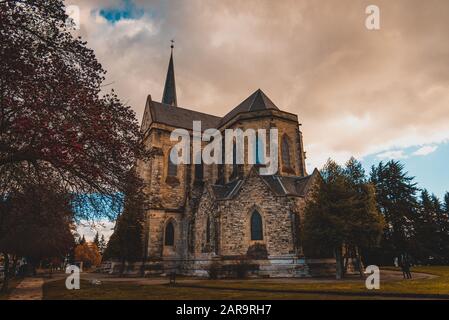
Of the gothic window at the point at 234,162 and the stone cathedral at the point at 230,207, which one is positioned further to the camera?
the gothic window at the point at 234,162

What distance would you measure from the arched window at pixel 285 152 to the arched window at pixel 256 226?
302 inches

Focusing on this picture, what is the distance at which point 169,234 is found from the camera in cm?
3191

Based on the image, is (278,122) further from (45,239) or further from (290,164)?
(45,239)

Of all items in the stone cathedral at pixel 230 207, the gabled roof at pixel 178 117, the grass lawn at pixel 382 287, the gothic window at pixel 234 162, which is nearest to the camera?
the grass lawn at pixel 382 287

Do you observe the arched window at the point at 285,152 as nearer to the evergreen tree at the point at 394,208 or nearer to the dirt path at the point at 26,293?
the evergreen tree at the point at 394,208

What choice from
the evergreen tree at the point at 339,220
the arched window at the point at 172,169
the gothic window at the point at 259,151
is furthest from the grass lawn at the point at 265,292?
the arched window at the point at 172,169

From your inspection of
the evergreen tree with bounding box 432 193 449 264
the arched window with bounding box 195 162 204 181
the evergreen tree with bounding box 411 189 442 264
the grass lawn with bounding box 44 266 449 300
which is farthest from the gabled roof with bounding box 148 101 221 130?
the evergreen tree with bounding box 432 193 449 264

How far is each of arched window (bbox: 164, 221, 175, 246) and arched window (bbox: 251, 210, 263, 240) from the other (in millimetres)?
11205

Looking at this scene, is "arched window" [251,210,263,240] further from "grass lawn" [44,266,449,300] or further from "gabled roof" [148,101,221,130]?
"gabled roof" [148,101,221,130]

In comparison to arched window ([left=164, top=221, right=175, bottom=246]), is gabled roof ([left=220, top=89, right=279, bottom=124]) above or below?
above

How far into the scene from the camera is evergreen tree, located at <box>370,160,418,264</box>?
3681 cm

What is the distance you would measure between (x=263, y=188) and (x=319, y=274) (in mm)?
7673

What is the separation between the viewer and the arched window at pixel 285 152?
30.2m
